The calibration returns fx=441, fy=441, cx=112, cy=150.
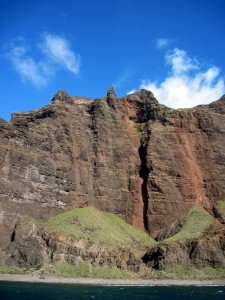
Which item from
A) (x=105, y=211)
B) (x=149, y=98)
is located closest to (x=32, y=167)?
(x=105, y=211)

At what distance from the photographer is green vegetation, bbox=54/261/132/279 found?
104438 millimetres

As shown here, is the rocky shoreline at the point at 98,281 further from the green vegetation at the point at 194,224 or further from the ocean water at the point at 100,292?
the green vegetation at the point at 194,224

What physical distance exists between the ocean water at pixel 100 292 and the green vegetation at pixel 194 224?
87.1 ft

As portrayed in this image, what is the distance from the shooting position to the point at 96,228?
401ft

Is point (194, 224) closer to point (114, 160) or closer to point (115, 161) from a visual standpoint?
point (115, 161)

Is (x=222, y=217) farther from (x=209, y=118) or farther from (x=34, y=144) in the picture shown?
(x=34, y=144)

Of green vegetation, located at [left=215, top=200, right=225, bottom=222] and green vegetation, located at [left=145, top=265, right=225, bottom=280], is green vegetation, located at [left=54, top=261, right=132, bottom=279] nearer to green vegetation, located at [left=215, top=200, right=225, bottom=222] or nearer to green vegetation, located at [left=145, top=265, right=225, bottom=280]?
green vegetation, located at [left=145, top=265, right=225, bottom=280]

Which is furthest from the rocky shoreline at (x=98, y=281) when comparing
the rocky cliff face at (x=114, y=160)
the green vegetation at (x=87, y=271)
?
the rocky cliff face at (x=114, y=160)

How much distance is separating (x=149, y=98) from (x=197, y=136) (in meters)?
22.9

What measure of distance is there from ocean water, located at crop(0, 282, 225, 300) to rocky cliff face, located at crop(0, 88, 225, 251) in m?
36.5

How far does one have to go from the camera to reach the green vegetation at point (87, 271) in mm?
104438

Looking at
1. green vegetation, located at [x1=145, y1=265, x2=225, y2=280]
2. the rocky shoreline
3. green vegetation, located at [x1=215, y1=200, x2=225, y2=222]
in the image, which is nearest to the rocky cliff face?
green vegetation, located at [x1=215, y1=200, x2=225, y2=222]

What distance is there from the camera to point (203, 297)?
238 feet

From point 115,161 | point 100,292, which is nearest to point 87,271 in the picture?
point 100,292
